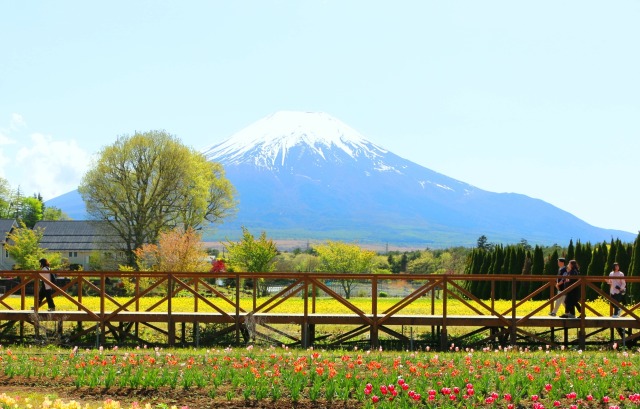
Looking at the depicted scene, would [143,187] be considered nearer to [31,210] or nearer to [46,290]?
[46,290]

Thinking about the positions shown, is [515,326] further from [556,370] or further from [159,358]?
[159,358]

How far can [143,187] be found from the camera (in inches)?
2302

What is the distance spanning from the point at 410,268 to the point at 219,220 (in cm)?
2119

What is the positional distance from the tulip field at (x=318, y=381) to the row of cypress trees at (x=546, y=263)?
794 inches

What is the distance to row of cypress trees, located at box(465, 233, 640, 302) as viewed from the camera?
113 ft

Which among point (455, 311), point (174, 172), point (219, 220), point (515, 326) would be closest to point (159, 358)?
point (515, 326)

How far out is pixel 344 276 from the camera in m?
18.9

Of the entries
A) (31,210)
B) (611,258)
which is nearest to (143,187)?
(611,258)

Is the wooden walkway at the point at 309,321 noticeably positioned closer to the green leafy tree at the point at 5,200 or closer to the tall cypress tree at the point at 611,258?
the tall cypress tree at the point at 611,258

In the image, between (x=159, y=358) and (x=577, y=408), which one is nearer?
(x=577, y=408)

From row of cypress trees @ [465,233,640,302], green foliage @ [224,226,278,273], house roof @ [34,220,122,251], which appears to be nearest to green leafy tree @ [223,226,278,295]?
green foliage @ [224,226,278,273]

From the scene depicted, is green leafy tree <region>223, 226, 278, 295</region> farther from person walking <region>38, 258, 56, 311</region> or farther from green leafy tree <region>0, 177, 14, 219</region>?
green leafy tree <region>0, 177, 14, 219</region>

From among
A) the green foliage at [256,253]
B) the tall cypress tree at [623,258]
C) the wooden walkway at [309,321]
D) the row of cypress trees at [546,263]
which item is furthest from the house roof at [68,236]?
the wooden walkway at [309,321]

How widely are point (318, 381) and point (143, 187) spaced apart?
48481mm
